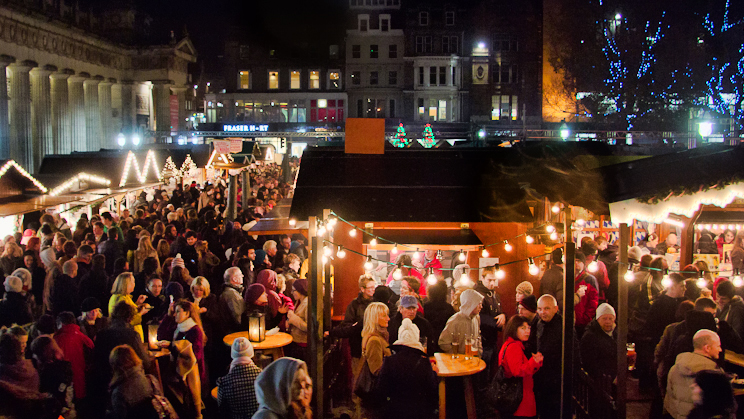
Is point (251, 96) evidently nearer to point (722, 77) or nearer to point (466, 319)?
point (722, 77)

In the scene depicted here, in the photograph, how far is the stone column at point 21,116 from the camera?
1248 inches

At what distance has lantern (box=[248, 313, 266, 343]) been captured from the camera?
7.24m

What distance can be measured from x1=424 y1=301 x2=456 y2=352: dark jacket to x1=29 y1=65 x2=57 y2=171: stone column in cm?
3238

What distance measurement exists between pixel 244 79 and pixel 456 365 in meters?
52.2

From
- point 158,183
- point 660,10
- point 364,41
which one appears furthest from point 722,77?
point 158,183

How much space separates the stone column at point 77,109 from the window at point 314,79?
2038cm

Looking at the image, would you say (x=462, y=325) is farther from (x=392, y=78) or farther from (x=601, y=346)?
(x=392, y=78)

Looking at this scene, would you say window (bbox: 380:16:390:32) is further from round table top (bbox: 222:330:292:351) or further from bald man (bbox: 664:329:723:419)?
bald man (bbox: 664:329:723:419)

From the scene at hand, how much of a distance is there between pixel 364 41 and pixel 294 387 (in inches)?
2023

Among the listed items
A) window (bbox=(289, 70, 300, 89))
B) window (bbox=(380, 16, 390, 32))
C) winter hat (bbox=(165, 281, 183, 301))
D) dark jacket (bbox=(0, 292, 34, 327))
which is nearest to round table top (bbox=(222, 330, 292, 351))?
winter hat (bbox=(165, 281, 183, 301))

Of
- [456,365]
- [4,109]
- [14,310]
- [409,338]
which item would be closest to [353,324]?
[456,365]

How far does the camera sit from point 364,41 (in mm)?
53250

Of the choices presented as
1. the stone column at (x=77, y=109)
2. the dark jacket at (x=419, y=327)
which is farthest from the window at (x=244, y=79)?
the dark jacket at (x=419, y=327)

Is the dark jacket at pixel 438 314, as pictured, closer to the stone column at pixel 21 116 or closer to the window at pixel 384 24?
the stone column at pixel 21 116
